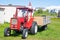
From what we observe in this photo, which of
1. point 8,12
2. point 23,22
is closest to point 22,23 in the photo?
point 23,22

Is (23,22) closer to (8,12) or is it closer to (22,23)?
(22,23)

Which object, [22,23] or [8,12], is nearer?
[22,23]

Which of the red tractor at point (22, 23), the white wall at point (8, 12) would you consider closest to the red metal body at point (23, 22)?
the red tractor at point (22, 23)

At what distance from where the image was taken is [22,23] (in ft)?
47.0

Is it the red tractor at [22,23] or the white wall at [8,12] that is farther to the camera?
the white wall at [8,12]

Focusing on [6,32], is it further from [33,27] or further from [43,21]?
[43,21]

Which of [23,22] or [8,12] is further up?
[8,12]

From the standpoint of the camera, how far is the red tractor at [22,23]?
44.8 ft

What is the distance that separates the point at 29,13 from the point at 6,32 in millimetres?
2281

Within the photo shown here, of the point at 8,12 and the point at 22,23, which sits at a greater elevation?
the point at 8,12

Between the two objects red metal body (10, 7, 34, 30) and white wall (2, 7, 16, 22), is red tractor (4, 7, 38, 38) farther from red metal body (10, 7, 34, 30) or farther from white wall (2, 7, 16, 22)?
white wall (2, 7, 16, 22)

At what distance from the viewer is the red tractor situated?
1366 centimetres

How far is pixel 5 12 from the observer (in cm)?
3138

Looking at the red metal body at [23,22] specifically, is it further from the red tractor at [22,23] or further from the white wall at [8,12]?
the white wall at [8,12]
